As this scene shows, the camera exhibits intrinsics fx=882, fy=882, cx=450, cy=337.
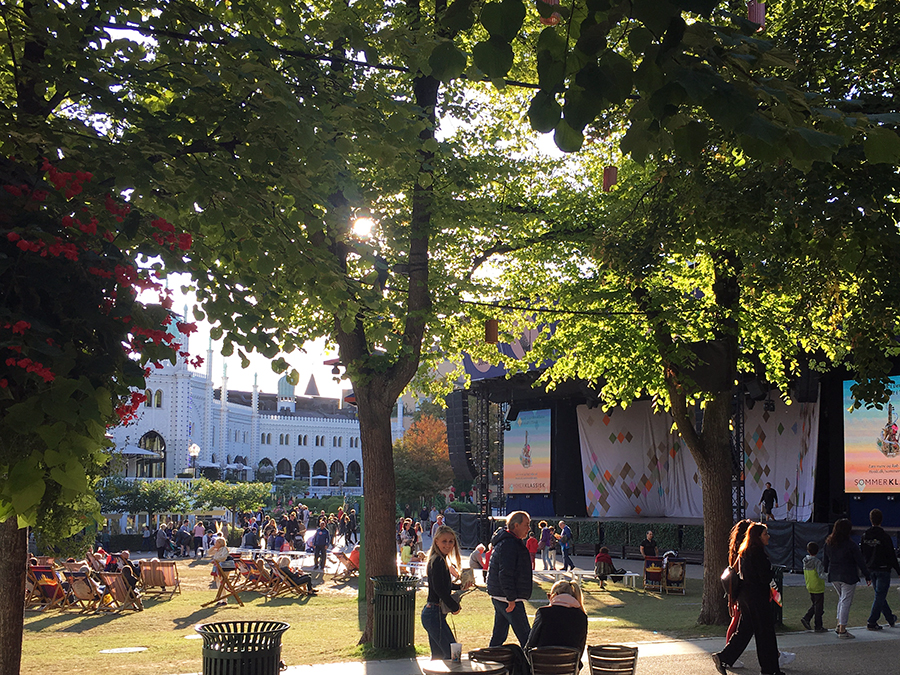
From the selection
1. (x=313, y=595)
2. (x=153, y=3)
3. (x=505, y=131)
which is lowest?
(x=313, y=595)

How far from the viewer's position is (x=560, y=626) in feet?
23.5

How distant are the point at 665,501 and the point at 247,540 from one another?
17.6m

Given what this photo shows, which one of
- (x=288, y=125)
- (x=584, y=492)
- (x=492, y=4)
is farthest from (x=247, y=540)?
(x=492, y=4)

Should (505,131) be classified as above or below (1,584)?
above

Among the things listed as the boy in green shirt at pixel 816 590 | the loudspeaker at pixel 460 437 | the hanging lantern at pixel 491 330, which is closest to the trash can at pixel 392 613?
the hanging lantern at pixel 491 330

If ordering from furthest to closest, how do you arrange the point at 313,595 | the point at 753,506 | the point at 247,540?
the point at 753,506, the point at 247,540, the point at 313,595

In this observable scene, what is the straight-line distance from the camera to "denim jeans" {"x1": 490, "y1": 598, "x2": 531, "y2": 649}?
8664 millimetres

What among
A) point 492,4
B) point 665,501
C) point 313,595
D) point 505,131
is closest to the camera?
point 492,4

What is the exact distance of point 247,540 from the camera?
29.9 meters

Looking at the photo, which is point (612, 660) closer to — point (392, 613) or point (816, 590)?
point (392, 613)

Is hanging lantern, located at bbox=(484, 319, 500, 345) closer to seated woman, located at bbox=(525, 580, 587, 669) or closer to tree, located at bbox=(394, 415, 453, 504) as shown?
seated woman, located at bbox=(525, 580, 587, 669)

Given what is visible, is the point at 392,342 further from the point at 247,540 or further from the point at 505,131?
the point at 247,540

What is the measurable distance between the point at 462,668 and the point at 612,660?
1.16 metres

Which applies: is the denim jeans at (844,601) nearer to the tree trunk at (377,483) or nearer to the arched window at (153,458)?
the tree trunk at (377,483)
